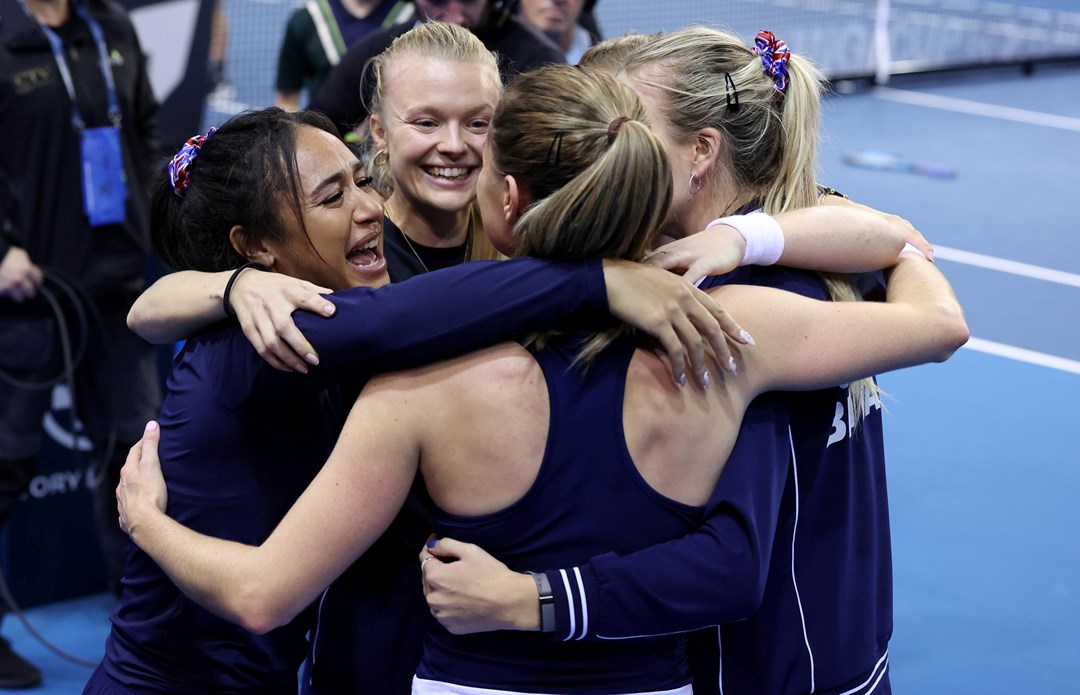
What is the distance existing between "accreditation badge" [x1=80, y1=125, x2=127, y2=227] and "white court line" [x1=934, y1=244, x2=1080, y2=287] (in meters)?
5.68

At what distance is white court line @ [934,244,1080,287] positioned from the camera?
8.52 meters

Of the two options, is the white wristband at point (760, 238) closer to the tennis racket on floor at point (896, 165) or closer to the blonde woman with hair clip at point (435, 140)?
the blonde woman with hair clip at point (435, 140)

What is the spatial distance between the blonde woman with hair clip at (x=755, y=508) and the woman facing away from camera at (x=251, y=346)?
Answer: 0.26 meters

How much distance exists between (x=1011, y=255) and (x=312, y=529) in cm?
786

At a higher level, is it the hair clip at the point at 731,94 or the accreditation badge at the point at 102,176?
the hair clip at the point at 731,94

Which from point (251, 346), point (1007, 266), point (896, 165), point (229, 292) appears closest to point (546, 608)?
point (251, 346)

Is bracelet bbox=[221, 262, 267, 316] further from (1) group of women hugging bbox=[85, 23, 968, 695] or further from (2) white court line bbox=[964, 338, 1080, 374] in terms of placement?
(2) white court line bbox=[964, 338, 1080, 374]

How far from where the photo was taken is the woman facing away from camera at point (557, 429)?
2.03m

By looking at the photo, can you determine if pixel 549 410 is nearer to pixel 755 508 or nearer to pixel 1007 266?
pixel 755 508

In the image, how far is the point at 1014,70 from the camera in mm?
14391

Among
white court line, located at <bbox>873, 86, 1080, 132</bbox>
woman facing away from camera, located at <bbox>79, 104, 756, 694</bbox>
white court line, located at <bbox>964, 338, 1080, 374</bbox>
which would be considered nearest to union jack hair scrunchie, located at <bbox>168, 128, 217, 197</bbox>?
woman facing away from camera, located at <bbox>79, 104, 756, 694</bbox>

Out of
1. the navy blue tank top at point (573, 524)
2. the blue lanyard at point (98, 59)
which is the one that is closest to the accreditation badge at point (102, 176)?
the blue lanyard at point (98, 59)

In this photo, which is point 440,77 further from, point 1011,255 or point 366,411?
point 1011,255

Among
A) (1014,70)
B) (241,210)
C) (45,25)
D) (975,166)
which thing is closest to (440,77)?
(241,210)
